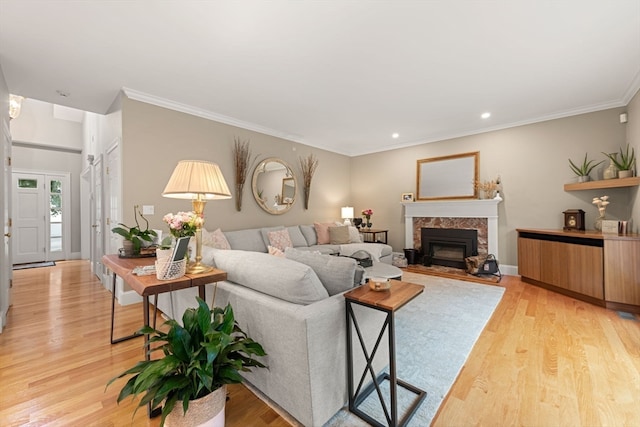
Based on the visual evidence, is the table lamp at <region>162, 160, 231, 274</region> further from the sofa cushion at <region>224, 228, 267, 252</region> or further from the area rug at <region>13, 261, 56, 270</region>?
the area rug at <region>13, 261, 56, 270</region>

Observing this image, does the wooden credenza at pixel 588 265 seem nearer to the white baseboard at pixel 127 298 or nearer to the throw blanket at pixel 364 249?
the throw blanket at pixel 364 249

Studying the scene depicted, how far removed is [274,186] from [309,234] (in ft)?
3.67

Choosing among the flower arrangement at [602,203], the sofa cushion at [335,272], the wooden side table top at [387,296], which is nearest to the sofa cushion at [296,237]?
the sofa cushion at [335,272]

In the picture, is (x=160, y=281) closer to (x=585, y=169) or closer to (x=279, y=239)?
(x=279, y=239)

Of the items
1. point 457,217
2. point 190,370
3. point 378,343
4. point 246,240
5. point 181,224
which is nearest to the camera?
point 190,370

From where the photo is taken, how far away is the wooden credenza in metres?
2.88

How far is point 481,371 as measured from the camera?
1.85 metres

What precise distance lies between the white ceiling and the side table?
196 centimetres

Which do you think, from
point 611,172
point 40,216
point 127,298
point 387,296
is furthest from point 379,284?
point 40,216

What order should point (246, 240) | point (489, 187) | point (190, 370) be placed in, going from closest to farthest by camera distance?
point (190, 370) < point (246, 240) < point (489, 187)

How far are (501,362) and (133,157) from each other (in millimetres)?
4263

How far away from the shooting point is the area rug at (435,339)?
4.92 feet

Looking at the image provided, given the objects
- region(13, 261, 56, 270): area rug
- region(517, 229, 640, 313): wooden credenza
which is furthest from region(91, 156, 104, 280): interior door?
region(517, 229, 640, 313): wooden credenza

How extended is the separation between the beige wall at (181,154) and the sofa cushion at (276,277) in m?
2.23
